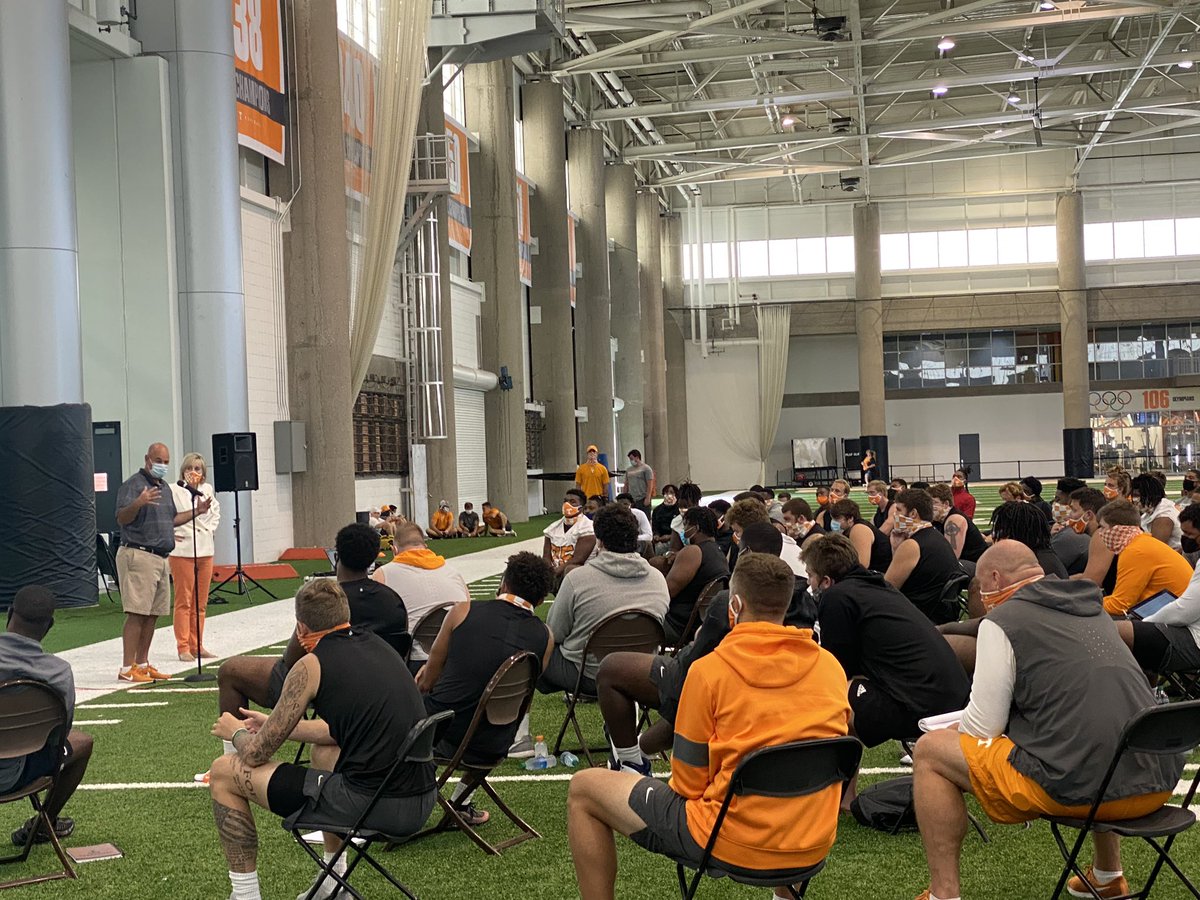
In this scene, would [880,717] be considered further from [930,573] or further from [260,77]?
[260,77]

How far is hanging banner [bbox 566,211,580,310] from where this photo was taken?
36.2m

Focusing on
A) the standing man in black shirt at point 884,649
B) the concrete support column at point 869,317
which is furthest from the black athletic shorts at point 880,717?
the concrete support column at point 869,317

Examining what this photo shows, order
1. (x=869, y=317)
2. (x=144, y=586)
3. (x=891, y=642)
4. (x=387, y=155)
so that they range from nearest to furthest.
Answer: (x=891, y=642) → (x=144, y=586) → (x=387, y=155) → (x=869, y=317)

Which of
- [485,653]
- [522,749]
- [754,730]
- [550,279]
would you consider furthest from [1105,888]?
[550,279]

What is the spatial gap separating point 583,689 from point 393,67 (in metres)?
15.4

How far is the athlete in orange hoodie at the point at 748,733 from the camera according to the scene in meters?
3.44

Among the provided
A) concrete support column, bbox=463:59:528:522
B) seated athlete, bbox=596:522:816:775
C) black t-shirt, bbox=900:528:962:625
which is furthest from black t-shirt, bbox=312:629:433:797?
concrete support column, bbox=463:59:528:522

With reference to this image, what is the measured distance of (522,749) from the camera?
678cm

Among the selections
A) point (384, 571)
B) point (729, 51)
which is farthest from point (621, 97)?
point (384, 571)

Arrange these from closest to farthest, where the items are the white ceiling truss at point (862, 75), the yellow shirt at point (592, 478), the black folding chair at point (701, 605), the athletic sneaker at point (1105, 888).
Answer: the athletic sneaker at point (1105, 888)
the black folding chair at point (701, 605)
the yellow shirt at point (592, 478)
the white ceiling truss at point (862, 75)

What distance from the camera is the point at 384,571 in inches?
277

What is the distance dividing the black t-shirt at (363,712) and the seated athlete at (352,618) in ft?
4.52

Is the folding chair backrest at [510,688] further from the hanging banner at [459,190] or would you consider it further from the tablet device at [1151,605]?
the hanging banner at [459,190]

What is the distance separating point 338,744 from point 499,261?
27.6 m
